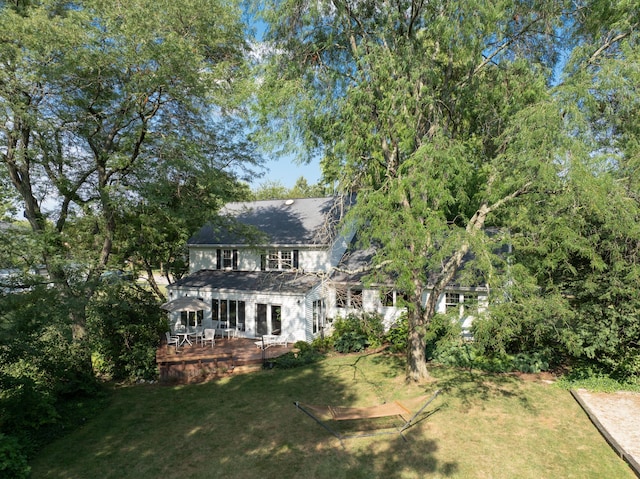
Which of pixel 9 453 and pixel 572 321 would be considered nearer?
pixel 9 453

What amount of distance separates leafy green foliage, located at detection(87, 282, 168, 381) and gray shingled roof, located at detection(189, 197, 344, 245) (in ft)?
21.4

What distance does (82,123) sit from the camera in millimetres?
14305

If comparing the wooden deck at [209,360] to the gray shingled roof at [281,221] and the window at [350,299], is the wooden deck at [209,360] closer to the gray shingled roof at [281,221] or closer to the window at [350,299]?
the window at [350,299]

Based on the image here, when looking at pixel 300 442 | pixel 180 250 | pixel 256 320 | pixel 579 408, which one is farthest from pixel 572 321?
pixel 180 250

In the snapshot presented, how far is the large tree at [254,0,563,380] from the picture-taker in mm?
10859

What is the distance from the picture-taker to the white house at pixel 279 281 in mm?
19219

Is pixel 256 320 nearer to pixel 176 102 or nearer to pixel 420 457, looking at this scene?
pixel 176 102

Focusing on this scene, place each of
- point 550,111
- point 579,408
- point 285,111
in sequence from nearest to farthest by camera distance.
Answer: point 550,111
point 579,408
point 285,111

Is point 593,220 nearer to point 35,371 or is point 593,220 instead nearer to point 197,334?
point 197,334

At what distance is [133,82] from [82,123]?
102 inches

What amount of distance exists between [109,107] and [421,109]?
12443 millimetres

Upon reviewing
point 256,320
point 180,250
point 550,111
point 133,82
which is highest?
point 133,82

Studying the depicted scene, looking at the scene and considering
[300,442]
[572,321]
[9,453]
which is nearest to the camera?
[9,453]

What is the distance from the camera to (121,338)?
53.6ft
